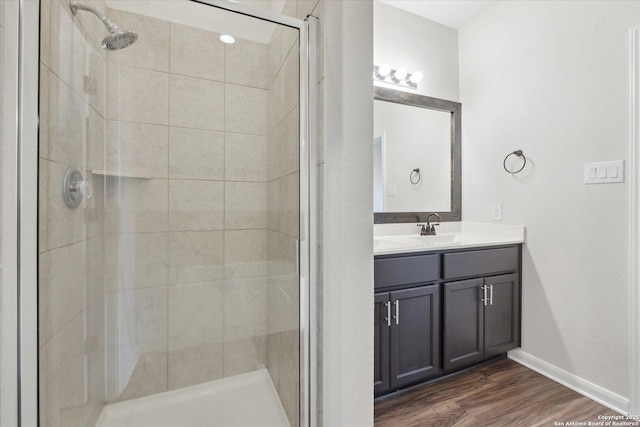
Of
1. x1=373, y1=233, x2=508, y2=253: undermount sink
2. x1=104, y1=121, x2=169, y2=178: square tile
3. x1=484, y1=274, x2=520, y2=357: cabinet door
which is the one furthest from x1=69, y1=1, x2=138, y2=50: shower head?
x1=484, y1=274, x2=520, y2=357: cabinet door

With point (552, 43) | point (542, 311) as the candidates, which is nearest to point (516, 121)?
point (552, 43)

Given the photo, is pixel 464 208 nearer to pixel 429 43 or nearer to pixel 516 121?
pixel 516 121

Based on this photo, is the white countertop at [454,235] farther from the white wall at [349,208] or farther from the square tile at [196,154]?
the square tile at [196,154]

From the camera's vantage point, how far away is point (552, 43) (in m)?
1.88

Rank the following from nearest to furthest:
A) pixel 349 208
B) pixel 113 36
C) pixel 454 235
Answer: pixel 349 208 < pixel 113 36 < pixel 454 235

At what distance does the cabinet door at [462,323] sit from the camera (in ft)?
5.85

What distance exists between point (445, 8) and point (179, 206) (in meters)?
2.40

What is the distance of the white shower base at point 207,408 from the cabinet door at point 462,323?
3.50 ft

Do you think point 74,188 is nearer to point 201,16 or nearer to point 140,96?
point 140,96

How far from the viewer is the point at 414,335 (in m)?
1.69

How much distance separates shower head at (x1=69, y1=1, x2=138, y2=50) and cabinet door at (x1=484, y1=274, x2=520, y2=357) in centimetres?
226

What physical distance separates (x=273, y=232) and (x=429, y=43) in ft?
6.93

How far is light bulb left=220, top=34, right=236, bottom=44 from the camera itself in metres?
1.26

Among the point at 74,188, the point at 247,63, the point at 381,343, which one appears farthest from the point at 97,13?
the point at 381,343
